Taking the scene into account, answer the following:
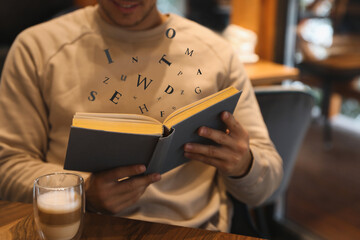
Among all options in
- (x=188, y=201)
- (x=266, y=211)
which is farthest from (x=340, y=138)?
→ (x=188, y=201)

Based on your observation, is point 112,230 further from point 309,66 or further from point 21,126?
point 309,66

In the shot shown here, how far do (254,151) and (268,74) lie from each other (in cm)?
117

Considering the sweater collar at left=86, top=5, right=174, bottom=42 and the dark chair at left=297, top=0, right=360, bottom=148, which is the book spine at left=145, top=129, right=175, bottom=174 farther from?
the dark chair at left=297, top=0, right=360, bottom=148

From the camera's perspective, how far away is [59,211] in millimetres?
646

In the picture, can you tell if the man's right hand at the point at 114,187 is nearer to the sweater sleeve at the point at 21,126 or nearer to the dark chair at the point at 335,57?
the sweater sleeve at the point at 21,126

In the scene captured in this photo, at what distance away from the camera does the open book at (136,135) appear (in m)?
0.69

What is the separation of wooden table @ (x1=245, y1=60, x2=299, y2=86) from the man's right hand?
128 centimetres

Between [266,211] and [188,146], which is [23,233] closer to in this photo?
[188,146]

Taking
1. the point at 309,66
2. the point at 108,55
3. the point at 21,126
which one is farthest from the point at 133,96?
the point at 309,66

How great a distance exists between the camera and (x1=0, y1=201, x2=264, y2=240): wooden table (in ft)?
2.31

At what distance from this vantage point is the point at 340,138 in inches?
139

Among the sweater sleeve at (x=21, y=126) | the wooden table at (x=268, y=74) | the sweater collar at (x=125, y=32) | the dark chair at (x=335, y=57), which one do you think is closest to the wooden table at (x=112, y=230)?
the sweater sleeve at (x=21, y=126)

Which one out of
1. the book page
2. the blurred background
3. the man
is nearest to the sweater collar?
the man

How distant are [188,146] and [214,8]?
3.65m
